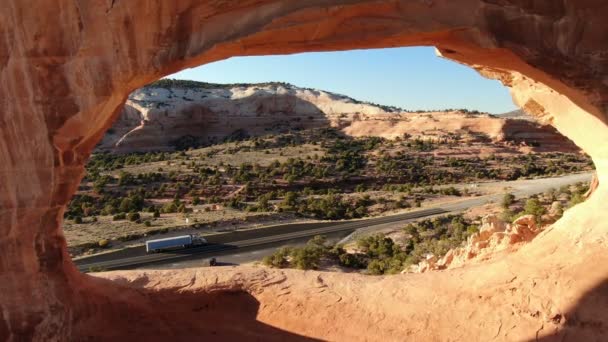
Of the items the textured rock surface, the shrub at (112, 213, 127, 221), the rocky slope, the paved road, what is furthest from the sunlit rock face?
the rocky slope

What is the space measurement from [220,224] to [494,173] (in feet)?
101

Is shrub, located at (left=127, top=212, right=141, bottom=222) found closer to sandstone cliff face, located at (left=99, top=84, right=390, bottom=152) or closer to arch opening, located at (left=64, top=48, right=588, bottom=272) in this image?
arch opening, located at (left=64, top=48, right=588, bottom=272)

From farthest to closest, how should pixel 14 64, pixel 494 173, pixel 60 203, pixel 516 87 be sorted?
1. pixel 494 173
2. pixel 516 87
3. pixel 60 203
4. pixel 14 64

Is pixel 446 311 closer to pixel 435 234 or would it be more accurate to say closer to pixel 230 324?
pixel 230 324

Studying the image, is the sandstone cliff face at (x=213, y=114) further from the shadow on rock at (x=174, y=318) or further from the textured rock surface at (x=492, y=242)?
the textured rock surface at (x=492, y=242)

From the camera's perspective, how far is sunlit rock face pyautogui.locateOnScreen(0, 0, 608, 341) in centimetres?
586

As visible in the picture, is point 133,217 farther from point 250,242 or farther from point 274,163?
point 274,163

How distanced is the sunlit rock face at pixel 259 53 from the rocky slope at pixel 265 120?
58151 millimetres

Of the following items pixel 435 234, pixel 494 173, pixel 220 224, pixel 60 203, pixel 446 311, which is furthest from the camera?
pixel 494 173

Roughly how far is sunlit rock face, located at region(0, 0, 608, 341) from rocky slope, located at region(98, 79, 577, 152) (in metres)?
58.2

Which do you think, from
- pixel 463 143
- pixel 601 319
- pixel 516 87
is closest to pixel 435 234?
pixel 516 87

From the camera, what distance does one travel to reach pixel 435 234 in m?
21.5

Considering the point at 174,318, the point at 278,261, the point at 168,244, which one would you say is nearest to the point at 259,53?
the point at 174,318

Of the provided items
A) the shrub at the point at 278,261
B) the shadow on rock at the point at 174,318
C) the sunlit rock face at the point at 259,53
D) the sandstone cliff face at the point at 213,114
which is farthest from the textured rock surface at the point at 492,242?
the sandstone cliff face at the point at 213,114
